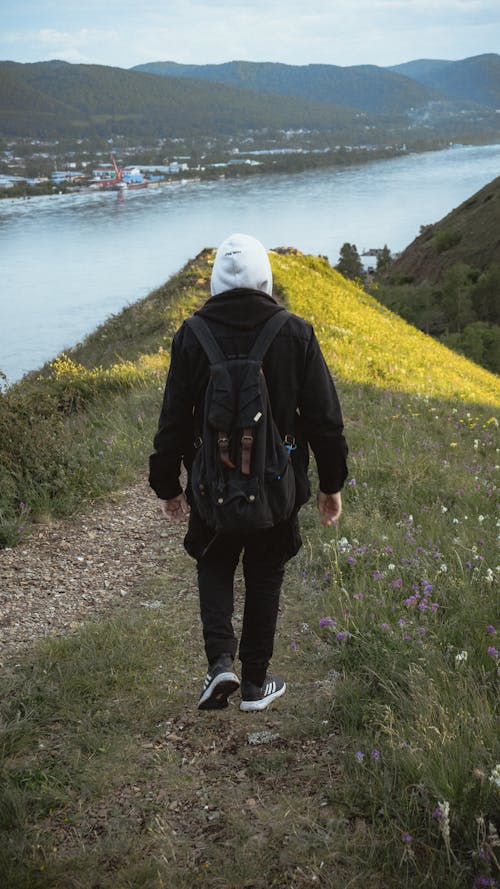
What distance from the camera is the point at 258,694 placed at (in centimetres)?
345

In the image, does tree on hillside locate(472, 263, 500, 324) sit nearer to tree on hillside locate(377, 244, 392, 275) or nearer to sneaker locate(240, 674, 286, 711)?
tree on hillside locate(377, 244, 392, 275)

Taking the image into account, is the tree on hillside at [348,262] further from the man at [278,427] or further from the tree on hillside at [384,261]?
the man at [278,427]

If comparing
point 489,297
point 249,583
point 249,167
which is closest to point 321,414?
point 249,583

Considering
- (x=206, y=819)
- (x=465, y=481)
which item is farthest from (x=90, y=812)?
(x=465, y=481)

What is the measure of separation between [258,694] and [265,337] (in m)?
1.78

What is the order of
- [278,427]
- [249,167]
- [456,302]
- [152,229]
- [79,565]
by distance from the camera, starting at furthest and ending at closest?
[249,167]
[152,229]
[456,302]
[79,565]
[278,427]

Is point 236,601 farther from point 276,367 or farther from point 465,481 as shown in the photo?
point 465,481

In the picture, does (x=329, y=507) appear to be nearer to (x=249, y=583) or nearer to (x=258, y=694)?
(x=249, y=583)

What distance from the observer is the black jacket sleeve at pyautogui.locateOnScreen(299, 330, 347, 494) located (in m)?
2.93

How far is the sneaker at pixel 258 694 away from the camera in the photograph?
11.3 feet

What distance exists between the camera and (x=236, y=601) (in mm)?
4875

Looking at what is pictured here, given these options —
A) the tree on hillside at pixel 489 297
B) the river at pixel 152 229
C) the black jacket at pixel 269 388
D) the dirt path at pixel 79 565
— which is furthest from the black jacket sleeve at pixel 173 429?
the tree on hillside at pixel 489 297

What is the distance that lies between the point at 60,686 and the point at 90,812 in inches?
36.6

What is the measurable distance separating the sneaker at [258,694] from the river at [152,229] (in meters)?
24.9
